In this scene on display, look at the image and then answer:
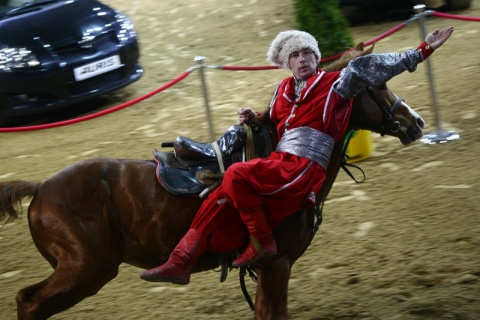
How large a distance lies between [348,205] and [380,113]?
2.14 m

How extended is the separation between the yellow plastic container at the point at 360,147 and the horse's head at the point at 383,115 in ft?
8.88

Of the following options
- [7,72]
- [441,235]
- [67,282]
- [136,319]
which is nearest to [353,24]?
[7,72]

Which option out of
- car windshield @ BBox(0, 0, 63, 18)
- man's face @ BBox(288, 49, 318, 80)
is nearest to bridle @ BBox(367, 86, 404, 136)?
man's face @ BBox(288, 49, 318, 80)

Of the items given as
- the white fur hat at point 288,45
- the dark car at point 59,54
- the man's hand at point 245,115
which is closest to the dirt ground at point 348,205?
the dark car at point 59,54

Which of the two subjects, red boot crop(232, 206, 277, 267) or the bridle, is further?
the bridle

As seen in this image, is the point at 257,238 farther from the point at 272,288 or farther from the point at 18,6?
the point at 18,6

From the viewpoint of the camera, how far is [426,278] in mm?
4867

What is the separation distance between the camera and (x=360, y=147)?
23.0 ft

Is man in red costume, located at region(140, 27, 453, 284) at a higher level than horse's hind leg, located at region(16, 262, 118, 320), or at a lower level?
higher

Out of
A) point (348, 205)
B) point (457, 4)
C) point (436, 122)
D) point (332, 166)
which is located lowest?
point (348, 205)

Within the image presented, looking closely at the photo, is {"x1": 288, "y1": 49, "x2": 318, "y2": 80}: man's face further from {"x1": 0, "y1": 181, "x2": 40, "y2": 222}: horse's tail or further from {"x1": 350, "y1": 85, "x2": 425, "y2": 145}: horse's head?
{"x1": 0, "y1": 181, "x2": 40, "y2": 222}: horse's tail

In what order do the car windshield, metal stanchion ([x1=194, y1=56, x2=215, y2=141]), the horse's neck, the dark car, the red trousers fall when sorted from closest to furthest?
the red trousers < the horse's neck < metal stanchion ([x1=194, y1=56, x2=215, y2=141]) < the dark car < the car windshield

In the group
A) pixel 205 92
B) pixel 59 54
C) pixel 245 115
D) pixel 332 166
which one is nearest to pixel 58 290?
pixel 245 115

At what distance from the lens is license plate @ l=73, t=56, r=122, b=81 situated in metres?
8.62
